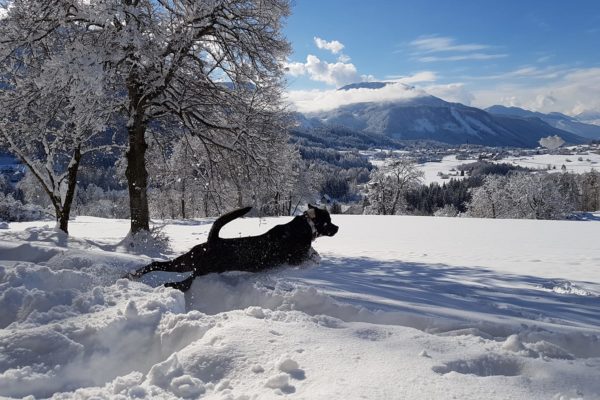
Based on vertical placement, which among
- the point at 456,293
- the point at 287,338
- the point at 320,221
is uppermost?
the point at 320,221

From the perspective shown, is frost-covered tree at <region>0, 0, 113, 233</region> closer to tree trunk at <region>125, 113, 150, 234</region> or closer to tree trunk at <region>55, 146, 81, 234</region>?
tree trunk at <region>55, 146, 81, 234</region>

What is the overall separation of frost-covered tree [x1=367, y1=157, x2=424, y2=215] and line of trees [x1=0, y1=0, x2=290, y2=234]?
144 feet

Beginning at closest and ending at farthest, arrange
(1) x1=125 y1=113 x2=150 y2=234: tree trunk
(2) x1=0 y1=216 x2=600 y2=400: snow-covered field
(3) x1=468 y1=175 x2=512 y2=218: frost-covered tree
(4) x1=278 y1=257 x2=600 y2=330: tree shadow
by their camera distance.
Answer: (2) x1=0 y1=216 x2=600 y2=400: snow-covered field → (4) x1=278 y1=257 x2=600 y2=330: tree shadow → (1) x1=125 y1=113 x2=150 y2=234: tree trunk → (3) x1=468 y1=175 x2=512 y2=218: frost-covered tree

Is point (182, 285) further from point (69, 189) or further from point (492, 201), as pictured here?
point (492, 201)

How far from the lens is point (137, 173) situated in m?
10.6

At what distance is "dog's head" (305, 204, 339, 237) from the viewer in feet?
A: 22.0

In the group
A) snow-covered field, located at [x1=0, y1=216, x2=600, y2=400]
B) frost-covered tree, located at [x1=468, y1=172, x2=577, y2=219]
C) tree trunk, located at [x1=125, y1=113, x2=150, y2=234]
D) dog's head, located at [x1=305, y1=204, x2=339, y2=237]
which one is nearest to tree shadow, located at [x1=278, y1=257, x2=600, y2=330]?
snow-covered field, located at [x1=0, y1=216, x2=600, y2=400]

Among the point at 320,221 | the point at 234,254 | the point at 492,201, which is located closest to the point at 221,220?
the point at 234,254

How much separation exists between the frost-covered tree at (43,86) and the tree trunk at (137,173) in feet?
2.98

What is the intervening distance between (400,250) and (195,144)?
22.0ft

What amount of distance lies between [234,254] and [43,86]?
20.5ft

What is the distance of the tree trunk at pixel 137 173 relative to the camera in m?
10.4

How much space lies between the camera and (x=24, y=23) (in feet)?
29.7

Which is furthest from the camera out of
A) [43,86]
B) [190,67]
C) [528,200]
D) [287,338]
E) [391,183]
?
[528,200]
